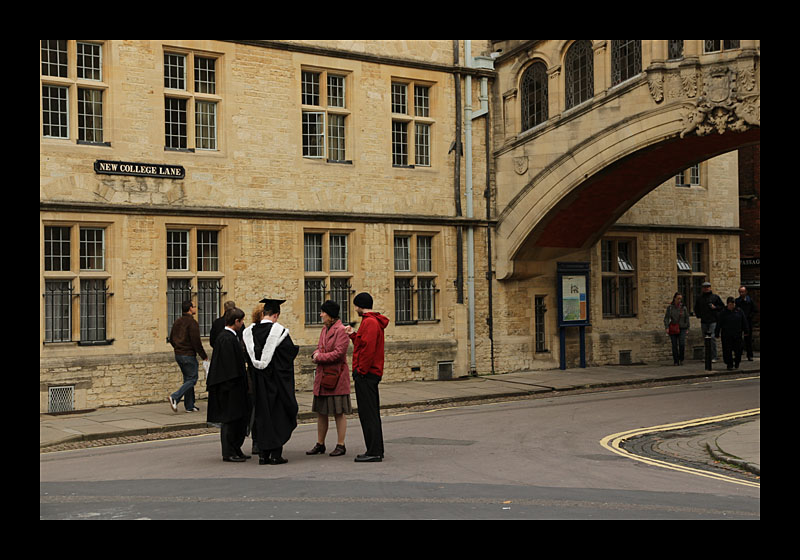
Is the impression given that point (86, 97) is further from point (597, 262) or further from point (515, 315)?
point (597, 262)

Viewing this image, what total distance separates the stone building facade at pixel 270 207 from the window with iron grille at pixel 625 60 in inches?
137

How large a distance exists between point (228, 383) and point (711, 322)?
52.4 ft

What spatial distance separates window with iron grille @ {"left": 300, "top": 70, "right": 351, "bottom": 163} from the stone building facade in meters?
0.04

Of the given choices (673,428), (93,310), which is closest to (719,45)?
(673,428)

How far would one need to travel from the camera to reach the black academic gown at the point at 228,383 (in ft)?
36.4

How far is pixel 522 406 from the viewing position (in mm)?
16891

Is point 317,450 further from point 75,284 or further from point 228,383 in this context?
point 75,284

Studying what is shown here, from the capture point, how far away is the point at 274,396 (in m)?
11.0

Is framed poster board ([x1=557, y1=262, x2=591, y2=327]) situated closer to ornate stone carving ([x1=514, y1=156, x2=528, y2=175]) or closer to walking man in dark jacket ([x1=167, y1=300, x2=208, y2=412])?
ornate stone carving ([x1=514, y1=156, x2=528, y2=175])

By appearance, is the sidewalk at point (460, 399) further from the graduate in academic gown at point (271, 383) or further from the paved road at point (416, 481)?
the graduate in academic gown at point (271, 383)

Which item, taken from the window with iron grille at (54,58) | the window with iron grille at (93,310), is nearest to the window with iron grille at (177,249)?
the window with iron grille at (93,310)

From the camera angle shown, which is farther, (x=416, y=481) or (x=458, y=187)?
(x=458, y=187)

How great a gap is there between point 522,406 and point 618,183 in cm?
655

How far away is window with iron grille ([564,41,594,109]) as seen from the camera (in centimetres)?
2055
